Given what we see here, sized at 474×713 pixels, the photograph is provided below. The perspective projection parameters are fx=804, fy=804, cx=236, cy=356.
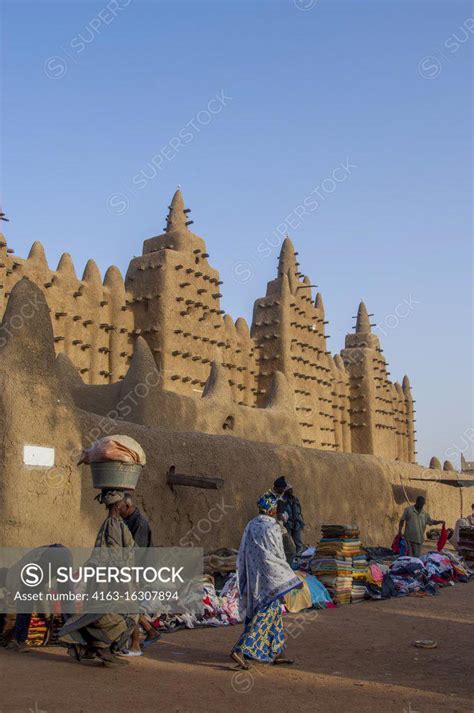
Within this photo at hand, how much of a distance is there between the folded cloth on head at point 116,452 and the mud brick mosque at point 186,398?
2.15m

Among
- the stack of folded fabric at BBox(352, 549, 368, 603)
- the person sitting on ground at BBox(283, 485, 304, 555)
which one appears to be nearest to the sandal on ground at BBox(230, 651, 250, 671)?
the stack of folded fabric at BBox(352, 549, 368, 603)

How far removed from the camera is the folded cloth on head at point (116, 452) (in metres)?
6.92

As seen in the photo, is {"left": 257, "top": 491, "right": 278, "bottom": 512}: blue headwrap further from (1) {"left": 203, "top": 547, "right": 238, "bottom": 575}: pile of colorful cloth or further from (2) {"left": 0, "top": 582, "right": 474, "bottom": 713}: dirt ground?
(1) {"left": 203, "top": 547, "right": 238, "bottom": 575}: pile of colorful cloth

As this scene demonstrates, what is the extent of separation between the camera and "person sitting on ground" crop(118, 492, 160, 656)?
6782 millimetres

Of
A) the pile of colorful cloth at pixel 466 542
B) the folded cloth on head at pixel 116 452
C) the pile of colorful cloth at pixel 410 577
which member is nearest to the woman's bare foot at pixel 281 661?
the folded cloth on head at pixel 116 452

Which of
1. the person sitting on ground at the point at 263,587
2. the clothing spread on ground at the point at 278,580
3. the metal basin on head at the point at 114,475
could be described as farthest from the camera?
the metal basin on head at the point at 114,475

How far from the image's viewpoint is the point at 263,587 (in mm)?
6828

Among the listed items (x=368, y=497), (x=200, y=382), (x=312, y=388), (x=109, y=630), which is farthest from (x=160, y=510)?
(x=312, y=388)

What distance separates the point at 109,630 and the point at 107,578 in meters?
0.45

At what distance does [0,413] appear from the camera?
885 centimetres

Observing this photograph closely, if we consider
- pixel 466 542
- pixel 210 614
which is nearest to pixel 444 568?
pixel 466 542

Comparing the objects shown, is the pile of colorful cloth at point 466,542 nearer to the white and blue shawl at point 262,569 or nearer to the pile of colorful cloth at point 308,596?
the pile of colorful cloth at point 308,596

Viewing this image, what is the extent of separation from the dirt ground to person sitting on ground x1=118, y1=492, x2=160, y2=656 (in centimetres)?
14

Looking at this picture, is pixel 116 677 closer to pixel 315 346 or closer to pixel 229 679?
pixel 229 679
